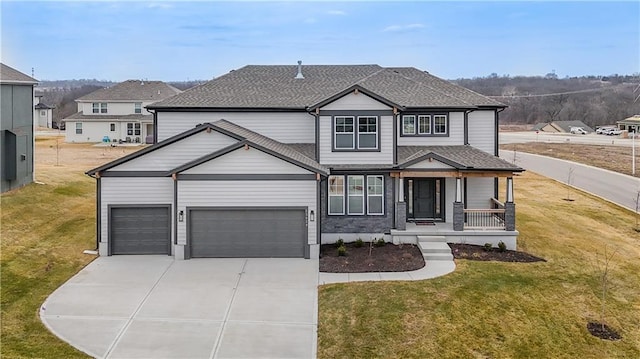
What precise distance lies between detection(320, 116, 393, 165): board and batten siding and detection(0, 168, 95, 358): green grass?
374 inches

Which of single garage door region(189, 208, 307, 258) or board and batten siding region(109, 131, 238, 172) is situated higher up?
board and batten siding region(109, 131, 238, 172)

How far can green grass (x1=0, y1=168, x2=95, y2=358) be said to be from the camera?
1230 cm

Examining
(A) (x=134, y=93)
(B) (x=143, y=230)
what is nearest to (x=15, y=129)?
(B) (x=143, y=230)

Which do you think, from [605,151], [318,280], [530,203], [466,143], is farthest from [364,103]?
[605,151]

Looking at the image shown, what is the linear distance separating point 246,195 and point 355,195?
435 cm

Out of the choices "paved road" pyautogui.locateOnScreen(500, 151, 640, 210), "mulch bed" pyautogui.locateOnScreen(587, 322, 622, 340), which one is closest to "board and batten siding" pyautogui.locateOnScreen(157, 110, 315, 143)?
"mulch bed" pyautogui.locateOnScreen(587, 322, 622, 340)

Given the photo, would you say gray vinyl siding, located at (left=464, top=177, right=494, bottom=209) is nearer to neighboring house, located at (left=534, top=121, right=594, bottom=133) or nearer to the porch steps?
the porch steps

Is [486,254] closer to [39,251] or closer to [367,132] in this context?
[367,132]

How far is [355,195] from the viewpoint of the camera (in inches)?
808

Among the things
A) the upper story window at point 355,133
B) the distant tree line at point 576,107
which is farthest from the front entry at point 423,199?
the distant tree line at point 576,107

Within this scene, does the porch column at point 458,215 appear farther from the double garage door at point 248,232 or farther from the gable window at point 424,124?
the double garage door at point 248,232

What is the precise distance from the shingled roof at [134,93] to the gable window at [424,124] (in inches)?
1653

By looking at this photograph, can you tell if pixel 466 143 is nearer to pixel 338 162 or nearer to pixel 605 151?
pixel 338 162

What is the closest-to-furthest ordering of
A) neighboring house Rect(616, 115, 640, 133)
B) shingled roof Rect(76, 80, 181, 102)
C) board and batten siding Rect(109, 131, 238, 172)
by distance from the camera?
board and batten siding Rect(109, 131, 238, 172)
shingled roof Rect(76, 80, 181, 102)
neighboring house Rect(616, 115, 640, 133)
